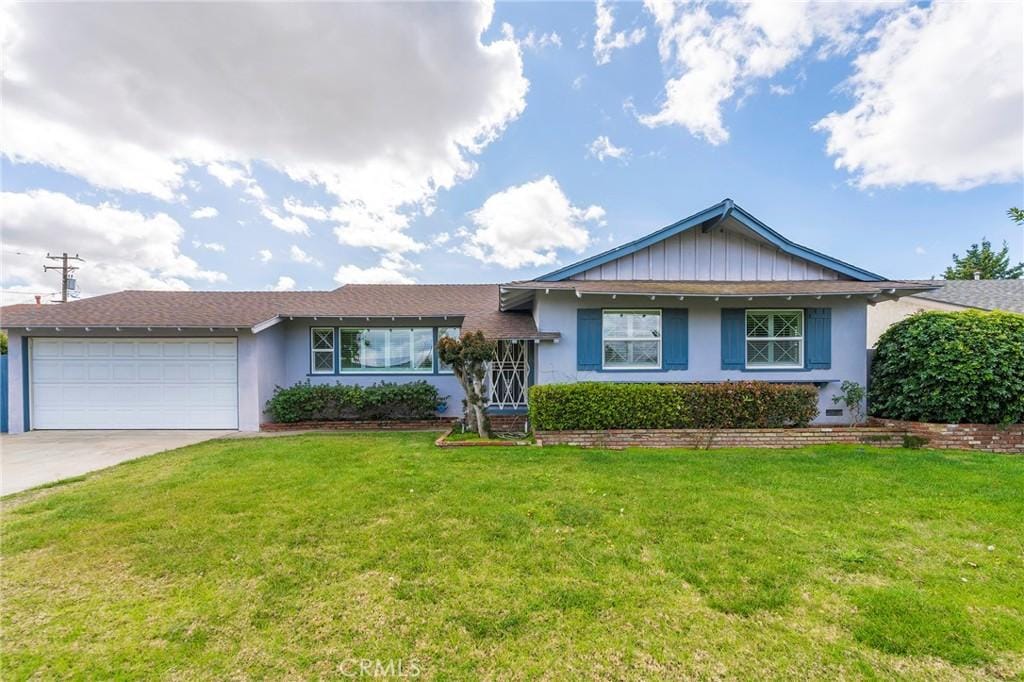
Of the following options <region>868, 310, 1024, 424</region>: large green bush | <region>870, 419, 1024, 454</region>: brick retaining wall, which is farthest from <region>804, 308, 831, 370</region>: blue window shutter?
<region>870, 419, 1024, 454</region>: brick retaining wall

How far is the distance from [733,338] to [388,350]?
8.94m

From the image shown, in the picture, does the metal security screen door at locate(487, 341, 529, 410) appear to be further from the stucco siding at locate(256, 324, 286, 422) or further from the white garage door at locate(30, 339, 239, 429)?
the white garage door at locate(30, 339, 239, 429)

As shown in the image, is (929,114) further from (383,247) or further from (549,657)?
(383,247)

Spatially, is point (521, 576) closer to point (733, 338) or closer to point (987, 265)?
point (733, 338)

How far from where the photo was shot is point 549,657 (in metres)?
2.36

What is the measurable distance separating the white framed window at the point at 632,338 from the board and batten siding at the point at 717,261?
3.77ft

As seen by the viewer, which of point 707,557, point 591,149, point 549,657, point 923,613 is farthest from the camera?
point 591,149

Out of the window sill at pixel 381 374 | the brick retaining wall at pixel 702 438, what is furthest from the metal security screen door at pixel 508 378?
the brick retaining wall at pixel 702 438

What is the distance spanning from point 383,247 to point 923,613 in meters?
21.4

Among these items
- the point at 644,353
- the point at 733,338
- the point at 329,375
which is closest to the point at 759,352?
the point at 733,338

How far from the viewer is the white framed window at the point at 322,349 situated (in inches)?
446

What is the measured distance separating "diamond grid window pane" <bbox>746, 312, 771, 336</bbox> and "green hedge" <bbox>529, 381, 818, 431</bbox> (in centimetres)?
157

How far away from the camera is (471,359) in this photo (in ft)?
26.8

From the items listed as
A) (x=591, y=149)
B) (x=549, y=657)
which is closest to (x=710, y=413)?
(x=549, y=657)
